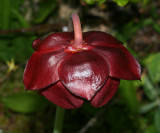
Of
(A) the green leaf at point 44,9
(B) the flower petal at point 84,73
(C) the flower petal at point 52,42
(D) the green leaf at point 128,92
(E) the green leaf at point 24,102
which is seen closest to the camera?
(B) the flower petal at point 84,73

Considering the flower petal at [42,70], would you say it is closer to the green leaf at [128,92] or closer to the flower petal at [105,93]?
the flower petal at [105,93]

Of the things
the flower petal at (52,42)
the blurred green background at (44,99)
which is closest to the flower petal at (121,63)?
the flower petal at (52,42)

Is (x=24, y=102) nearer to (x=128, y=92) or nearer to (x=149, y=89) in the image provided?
(x=128, y=92)

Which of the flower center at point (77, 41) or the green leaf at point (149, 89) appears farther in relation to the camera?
the green leaf at point (149, 89)

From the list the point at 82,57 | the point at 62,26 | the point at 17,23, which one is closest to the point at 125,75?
the point at 82,57

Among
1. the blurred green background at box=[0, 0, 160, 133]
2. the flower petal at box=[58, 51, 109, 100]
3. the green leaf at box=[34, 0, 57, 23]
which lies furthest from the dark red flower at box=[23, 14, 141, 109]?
the green leaf at box=[34, 0, 57, 23]

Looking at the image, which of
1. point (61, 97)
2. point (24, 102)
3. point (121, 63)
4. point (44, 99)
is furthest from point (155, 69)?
point (61, 97)

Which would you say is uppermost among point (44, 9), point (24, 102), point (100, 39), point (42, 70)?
point (44, 9)
